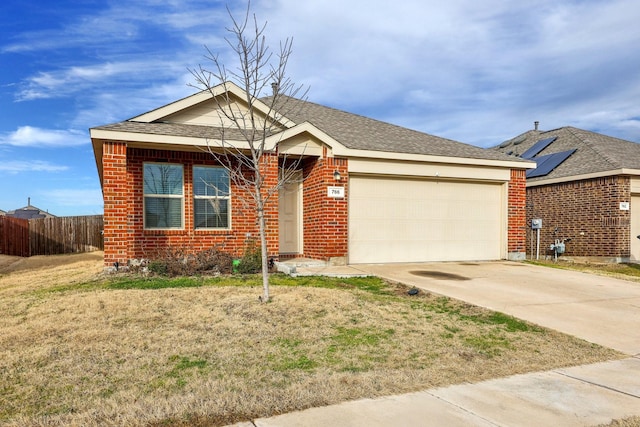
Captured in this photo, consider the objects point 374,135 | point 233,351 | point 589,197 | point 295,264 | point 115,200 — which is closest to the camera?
point 233,351

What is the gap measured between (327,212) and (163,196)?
4027 millimetres

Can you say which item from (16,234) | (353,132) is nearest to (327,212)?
(353,132)

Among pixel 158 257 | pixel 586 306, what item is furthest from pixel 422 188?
pixel 158 257

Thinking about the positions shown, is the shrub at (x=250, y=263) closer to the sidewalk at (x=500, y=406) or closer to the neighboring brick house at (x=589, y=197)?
the sidewalk at (x=500, y=406)

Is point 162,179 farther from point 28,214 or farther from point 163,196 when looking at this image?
point 28,214

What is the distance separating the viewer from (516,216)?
547 inches

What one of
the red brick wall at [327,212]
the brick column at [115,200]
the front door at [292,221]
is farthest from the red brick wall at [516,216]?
the brick column at [115,200]

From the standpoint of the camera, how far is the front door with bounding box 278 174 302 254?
509 inches

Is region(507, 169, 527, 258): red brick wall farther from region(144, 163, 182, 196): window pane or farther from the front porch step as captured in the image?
region(144, 163, 182, 196): window pane

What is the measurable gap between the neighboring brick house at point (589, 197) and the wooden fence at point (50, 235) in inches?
813

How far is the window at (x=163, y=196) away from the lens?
1099cm

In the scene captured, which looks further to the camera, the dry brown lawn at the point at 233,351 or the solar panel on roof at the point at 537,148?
the solar panel on roof at the point at 537,148

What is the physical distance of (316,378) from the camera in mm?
4238

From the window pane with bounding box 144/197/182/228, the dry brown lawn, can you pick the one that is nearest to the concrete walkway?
the dry brown lawn
